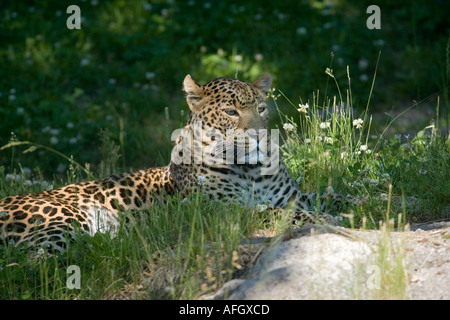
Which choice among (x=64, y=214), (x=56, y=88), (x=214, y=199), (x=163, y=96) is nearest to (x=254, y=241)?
(x=214, y=199)

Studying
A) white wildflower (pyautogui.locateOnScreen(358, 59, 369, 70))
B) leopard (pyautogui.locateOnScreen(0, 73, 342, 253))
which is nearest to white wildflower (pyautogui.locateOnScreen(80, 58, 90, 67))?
white wildflower (pyautogui.locateOnScreen(358, 59, 369, 70))

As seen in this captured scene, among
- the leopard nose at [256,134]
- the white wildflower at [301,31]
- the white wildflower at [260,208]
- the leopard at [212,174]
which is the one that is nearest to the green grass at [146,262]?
the white wildflower at [260,208]

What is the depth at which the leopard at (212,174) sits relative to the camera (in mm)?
6309

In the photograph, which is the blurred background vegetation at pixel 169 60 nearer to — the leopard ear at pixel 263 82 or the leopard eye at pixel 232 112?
the leopard ear at pixel 263 82

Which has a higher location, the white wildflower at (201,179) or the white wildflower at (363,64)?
the white wildflower at (363,64)

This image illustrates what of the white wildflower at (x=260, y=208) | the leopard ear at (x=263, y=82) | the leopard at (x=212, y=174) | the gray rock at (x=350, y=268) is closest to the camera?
the gray rock at (x=350, y=268)

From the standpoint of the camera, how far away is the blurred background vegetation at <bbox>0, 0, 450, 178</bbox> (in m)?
10.4

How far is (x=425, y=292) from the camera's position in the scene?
172 inches

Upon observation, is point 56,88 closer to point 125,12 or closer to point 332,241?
point 125,12

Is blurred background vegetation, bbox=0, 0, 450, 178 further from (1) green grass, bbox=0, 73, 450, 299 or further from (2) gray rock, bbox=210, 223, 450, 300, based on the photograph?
(2) gray rock, bbox=210, 223, 450, 300

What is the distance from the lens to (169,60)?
39.2ft

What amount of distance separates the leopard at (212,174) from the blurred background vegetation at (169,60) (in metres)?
3.08

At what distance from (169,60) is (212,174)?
5.82 meters

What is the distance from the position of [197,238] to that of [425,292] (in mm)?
1713
